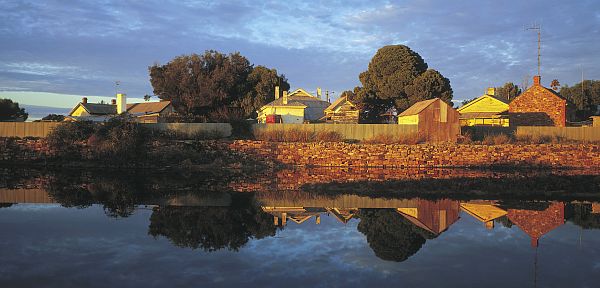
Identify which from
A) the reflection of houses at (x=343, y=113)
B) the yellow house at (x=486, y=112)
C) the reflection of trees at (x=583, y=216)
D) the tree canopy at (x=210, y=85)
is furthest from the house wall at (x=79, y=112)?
the reflection of trees at (x=583, y=216)

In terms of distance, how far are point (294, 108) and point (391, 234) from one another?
45395 millimetres

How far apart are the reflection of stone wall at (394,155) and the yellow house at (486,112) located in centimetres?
1491

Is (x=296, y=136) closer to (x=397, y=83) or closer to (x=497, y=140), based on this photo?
(x=497, y=140)

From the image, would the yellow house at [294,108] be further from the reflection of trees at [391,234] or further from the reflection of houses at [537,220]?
the reflection of trees at [391,234]

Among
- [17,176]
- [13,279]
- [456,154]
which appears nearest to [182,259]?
[13,279]

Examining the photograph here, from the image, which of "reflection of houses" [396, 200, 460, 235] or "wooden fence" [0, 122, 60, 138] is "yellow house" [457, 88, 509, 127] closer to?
"reflection of houses" [396, 200, 460, 235]

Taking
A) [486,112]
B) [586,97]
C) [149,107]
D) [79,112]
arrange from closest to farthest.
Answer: [486,112], [149,107], [79,112], [586,97]

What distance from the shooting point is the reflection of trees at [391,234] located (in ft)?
36.2

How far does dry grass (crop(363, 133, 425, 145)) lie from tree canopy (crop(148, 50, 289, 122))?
16.0 m

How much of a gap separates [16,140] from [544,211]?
37.4 meters

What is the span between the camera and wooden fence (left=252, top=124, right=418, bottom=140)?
4028cm

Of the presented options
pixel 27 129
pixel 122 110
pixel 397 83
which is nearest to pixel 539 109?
pixel 397 83

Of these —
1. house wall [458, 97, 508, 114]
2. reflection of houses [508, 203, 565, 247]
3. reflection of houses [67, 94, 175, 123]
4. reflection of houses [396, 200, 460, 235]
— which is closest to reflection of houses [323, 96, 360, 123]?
house wall [458, 97, 508, 114]

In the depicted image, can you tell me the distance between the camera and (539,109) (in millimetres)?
47500
